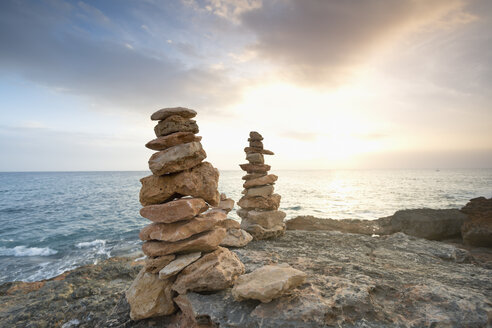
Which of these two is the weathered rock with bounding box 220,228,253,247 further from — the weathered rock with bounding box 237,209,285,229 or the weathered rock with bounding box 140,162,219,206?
the weathered rock with bounding box 140,162,219,206

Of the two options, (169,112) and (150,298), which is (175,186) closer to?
(169,112)

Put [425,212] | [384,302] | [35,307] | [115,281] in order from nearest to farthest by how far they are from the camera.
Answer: [384,302]
[35,307]
[115,281]
[425,212]

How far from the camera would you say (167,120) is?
6.24 meters

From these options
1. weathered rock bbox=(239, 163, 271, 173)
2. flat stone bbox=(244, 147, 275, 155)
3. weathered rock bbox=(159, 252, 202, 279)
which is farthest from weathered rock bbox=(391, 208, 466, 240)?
weathered rock bbox=(159, 252, 202, 279)

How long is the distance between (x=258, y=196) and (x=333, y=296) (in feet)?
23.0

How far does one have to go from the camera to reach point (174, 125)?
6.18m

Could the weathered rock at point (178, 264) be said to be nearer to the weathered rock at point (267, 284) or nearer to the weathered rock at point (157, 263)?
the weathered rock at point (157, 263)

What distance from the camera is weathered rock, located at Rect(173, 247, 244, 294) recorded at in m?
5.32

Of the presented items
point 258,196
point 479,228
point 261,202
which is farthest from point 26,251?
point 479,228

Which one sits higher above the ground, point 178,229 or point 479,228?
point 178,229

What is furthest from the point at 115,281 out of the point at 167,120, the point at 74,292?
the point at 167,120

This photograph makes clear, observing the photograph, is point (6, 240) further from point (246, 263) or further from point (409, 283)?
point (409, 283)

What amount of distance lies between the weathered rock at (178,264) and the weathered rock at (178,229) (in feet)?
1.65

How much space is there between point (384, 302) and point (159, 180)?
18.8 ft
